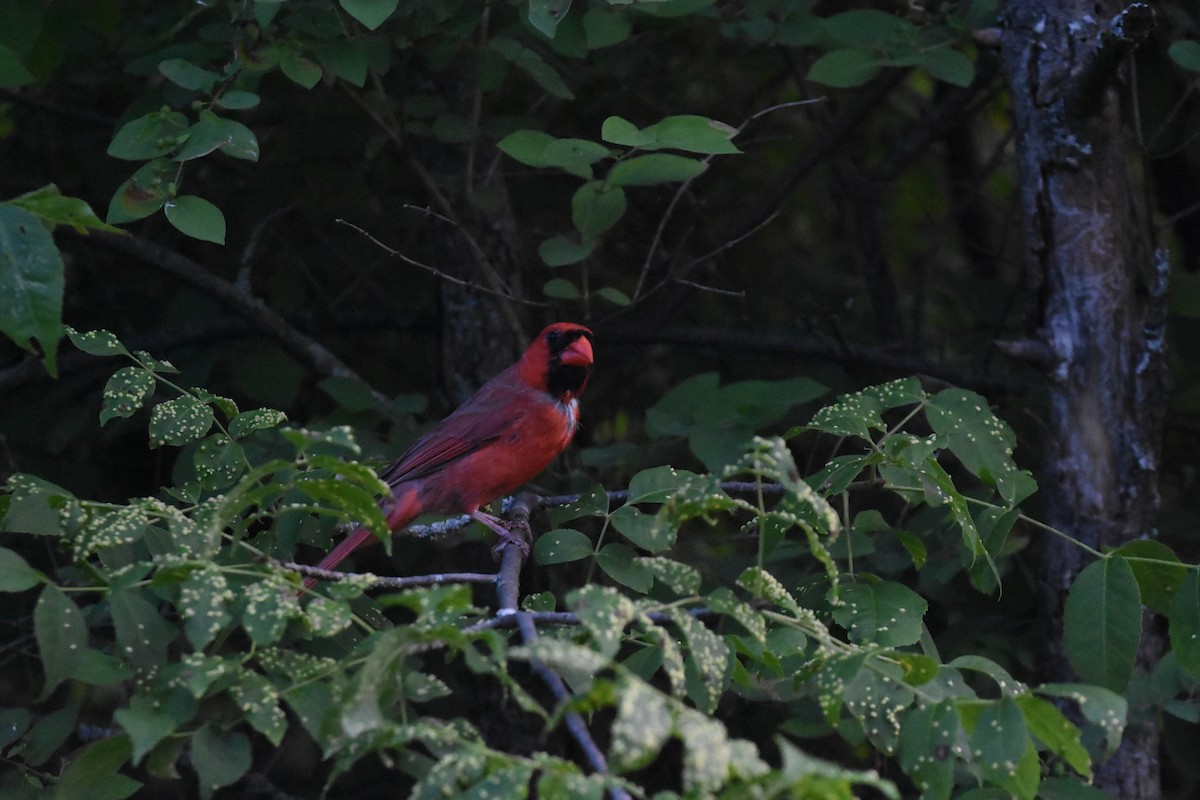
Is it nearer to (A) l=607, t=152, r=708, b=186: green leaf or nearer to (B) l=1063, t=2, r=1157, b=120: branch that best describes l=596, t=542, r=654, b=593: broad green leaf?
(A) l=607, t=152, r=708, b=186: green leaf

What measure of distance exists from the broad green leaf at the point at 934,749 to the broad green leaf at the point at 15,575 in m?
1.41

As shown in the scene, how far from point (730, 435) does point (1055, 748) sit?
188cm

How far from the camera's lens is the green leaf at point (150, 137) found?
2.93 meters

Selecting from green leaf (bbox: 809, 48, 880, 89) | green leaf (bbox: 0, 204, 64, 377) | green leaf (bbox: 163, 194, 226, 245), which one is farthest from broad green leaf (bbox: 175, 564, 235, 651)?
green leaf (bbox: 809, 48, 880, 89)

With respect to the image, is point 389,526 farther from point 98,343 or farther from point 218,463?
point 98,343

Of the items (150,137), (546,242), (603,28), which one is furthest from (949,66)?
(150,137)

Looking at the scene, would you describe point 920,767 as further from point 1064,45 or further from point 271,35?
point 271,35

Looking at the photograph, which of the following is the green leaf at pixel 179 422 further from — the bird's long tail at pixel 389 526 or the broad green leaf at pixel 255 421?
the bird's long tail at pixel 389 526

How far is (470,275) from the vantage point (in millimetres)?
4383

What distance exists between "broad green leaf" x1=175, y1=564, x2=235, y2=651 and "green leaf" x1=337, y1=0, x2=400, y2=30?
1.48 metres

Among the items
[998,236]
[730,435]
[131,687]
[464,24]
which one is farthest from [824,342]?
[131,687]

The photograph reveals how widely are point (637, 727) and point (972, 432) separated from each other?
167 cm

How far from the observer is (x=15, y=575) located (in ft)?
6.61

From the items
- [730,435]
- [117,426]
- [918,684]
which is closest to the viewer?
[918,684]
